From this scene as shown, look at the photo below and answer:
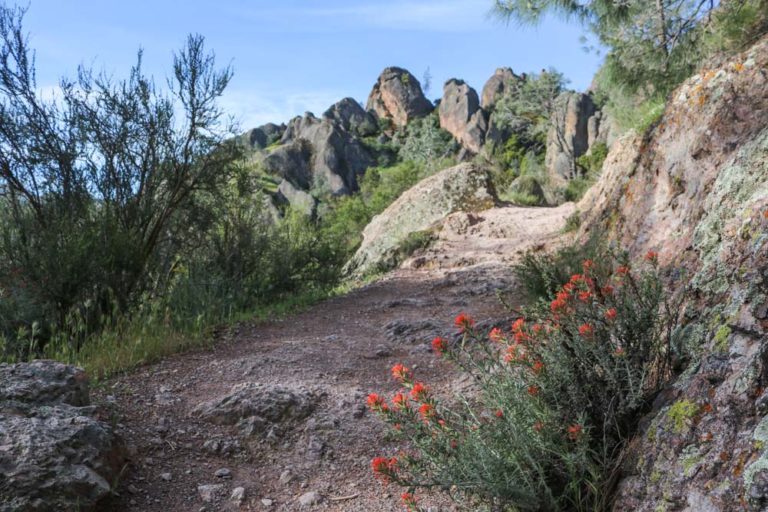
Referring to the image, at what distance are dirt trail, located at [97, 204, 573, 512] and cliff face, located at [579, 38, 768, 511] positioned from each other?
39.6 inches

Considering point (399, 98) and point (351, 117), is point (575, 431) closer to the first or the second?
point (351, 117)

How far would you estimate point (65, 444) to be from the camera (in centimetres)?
269

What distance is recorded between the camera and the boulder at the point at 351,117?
217 feet

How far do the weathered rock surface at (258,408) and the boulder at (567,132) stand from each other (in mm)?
40491

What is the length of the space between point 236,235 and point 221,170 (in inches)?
41.0

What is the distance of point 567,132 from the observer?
47250 mm

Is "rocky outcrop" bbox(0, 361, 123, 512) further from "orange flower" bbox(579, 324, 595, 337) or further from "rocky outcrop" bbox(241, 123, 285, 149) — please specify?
"rocky outcrop" bbox(241, 123, 285, 149)

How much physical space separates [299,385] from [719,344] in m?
2.68

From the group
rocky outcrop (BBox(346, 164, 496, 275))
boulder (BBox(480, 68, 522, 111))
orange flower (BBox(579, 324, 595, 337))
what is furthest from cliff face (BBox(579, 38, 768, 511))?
boulder (BBox(480, 68, 522, 111))

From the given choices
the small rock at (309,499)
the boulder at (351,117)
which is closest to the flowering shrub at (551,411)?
the small rock at (309,499)

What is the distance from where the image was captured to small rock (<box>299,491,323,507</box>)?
280cm

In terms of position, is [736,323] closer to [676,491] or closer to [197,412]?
[676,491]

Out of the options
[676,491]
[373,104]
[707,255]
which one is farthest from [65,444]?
[373,104]

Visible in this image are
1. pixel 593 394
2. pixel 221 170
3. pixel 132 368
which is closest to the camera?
pixel 593 394
